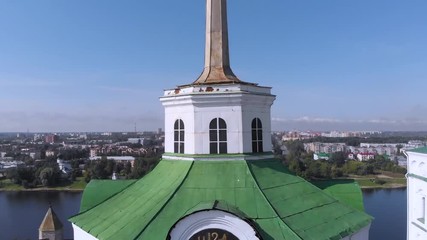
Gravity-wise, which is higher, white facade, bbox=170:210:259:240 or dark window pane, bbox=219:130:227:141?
dark window pane, bbox=219:130:227:141

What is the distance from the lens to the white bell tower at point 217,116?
9438mm

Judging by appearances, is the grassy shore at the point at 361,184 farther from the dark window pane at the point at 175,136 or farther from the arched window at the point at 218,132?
the arched window at the point at 218,132

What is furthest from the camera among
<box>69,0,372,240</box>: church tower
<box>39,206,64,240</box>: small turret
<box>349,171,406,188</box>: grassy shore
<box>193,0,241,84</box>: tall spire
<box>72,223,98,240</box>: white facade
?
<box>349,171,406,188</box>: grassy shore

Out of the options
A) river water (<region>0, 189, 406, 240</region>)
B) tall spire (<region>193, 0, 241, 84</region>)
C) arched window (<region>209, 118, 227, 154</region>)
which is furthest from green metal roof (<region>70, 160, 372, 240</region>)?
river water (<region>0, 189, 406, 240</region>)

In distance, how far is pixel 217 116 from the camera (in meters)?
9.55

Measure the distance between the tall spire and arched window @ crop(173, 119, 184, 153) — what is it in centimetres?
133

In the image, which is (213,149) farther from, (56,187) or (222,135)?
(56,187)

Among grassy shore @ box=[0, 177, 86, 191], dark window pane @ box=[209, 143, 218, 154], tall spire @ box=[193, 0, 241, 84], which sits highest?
tall spire @ box=[193, 0, 241, 84]

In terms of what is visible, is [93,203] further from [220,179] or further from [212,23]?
[212,23]

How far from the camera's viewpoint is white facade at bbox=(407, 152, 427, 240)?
29.7 feet

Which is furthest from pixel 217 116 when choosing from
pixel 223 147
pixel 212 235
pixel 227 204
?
pixel 212 235

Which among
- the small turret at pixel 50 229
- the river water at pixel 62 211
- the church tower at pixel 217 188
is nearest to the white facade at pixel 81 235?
the church tower at pixel 217 188

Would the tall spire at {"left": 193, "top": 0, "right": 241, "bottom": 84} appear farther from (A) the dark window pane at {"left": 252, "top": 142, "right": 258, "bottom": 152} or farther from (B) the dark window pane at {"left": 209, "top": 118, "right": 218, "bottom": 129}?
(A) the dark window pane at {"left": 252, "top": 142, "right": 258, "bottom": 152}

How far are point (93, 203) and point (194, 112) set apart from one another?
11.8ft
